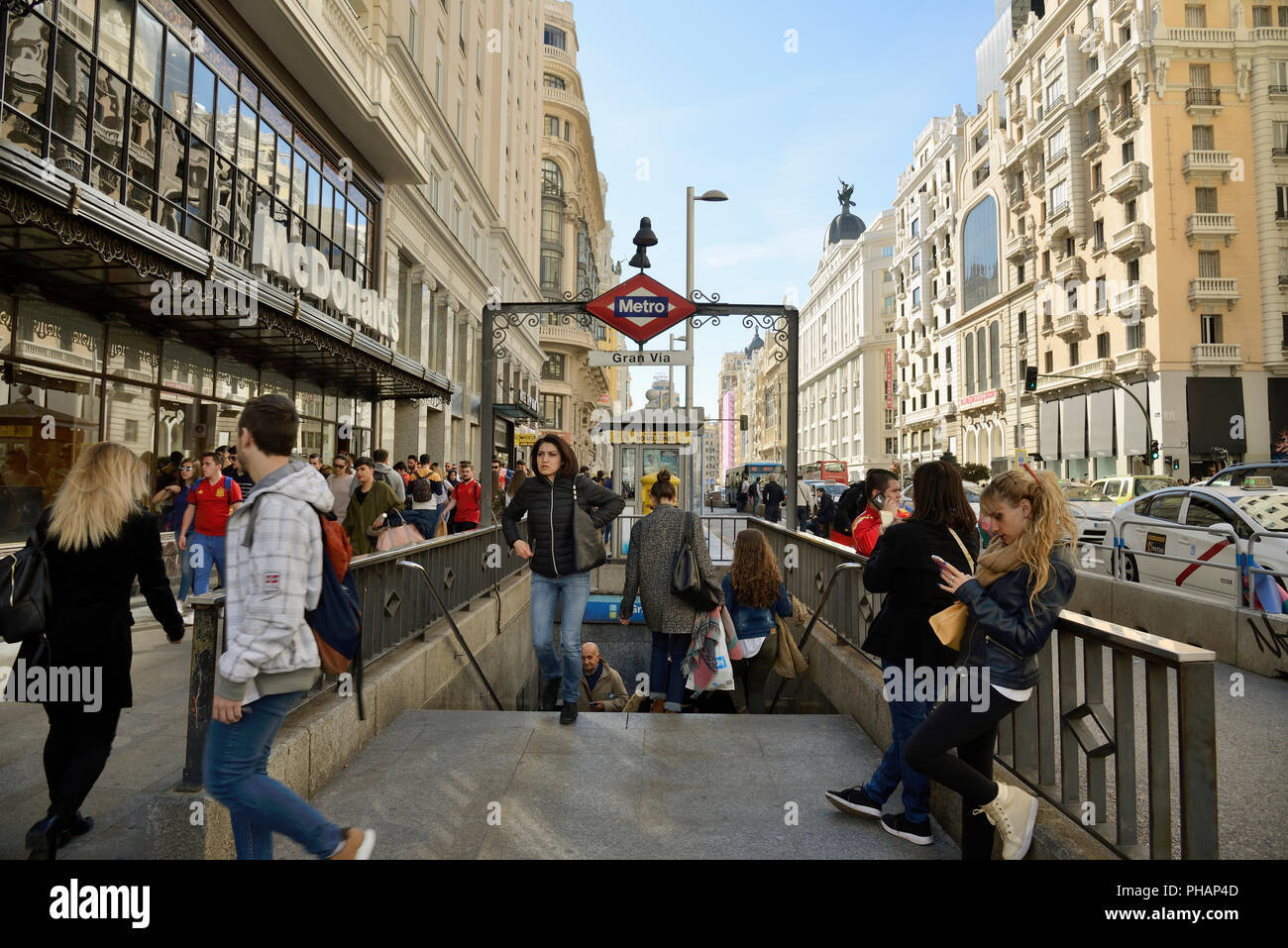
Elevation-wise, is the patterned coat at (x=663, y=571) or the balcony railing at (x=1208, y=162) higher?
the balcony railing at (x=1208, y=162)

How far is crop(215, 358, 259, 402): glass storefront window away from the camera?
515 inches

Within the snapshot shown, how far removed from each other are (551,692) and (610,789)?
7.68 ft

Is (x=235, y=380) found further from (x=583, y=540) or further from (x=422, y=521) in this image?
(x=583, y=540)

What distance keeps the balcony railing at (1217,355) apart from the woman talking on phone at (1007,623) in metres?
42.8

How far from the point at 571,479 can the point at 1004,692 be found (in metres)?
3.54

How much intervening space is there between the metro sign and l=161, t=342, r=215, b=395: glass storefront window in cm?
693

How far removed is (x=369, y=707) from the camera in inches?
196

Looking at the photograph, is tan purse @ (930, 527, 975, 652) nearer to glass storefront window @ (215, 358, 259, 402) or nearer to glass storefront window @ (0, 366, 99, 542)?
A: glass storefront window @ (0, 366, 99, 542)

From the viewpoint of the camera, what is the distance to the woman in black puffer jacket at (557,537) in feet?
18.5

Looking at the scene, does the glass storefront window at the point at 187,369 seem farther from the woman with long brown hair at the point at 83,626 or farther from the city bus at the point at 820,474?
the city bus at the point at 820,474

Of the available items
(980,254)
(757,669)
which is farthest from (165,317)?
(980,254)

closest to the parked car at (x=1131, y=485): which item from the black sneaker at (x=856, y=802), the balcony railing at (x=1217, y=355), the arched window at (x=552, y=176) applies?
the black sneaker at (x=856, y=802)
